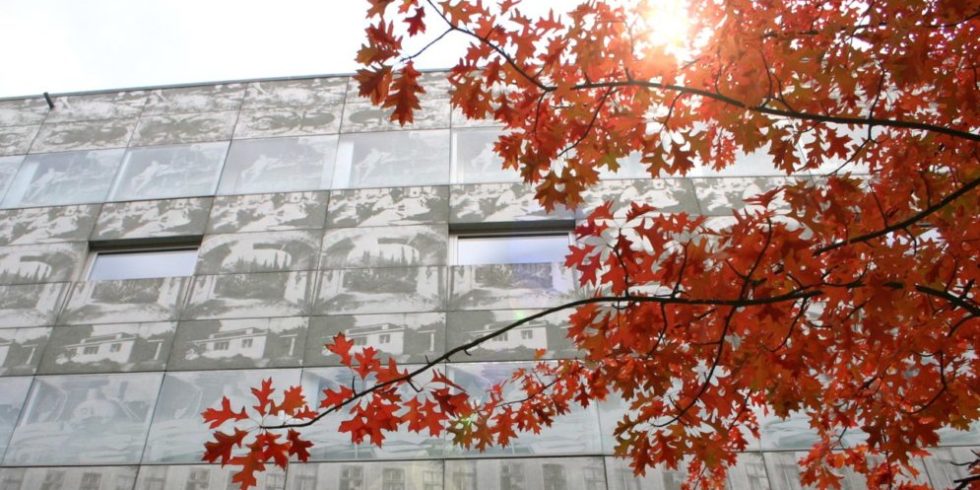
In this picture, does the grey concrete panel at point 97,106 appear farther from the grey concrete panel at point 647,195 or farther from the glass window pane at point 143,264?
the grey concrete panel at point 647,195

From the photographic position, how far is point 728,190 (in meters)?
7.10

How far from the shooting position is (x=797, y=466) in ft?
16.9

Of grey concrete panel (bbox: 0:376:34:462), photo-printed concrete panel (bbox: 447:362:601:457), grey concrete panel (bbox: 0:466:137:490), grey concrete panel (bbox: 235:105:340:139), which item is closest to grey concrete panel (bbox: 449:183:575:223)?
photo-printed concrete panel (bbox: 447:362:601:457)

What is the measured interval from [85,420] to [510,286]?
13.8 ft

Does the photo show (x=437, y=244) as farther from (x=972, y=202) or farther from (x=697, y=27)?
(x=972, y=202)

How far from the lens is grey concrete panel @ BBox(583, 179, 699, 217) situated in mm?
6989

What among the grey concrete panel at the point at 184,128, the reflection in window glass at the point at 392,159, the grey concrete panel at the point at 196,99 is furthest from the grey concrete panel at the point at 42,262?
the reflection in window glass at the point at 392,159

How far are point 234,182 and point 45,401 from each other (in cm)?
300

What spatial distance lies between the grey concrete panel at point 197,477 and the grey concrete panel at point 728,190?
5162 millimetres

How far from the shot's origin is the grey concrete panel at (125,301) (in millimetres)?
6305

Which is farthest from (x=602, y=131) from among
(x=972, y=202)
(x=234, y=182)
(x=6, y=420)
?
(x=6, y=420)

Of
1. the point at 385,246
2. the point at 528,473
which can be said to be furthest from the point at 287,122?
the point at 528,473

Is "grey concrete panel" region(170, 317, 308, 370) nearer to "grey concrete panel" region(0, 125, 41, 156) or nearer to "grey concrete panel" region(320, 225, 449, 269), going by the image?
"grey concrete panel" region(320, 225, 449, 269)

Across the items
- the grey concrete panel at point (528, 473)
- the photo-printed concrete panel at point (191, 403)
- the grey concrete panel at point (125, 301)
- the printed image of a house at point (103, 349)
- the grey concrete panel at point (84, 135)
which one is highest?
the grey concrete panel at point (84, 135)
